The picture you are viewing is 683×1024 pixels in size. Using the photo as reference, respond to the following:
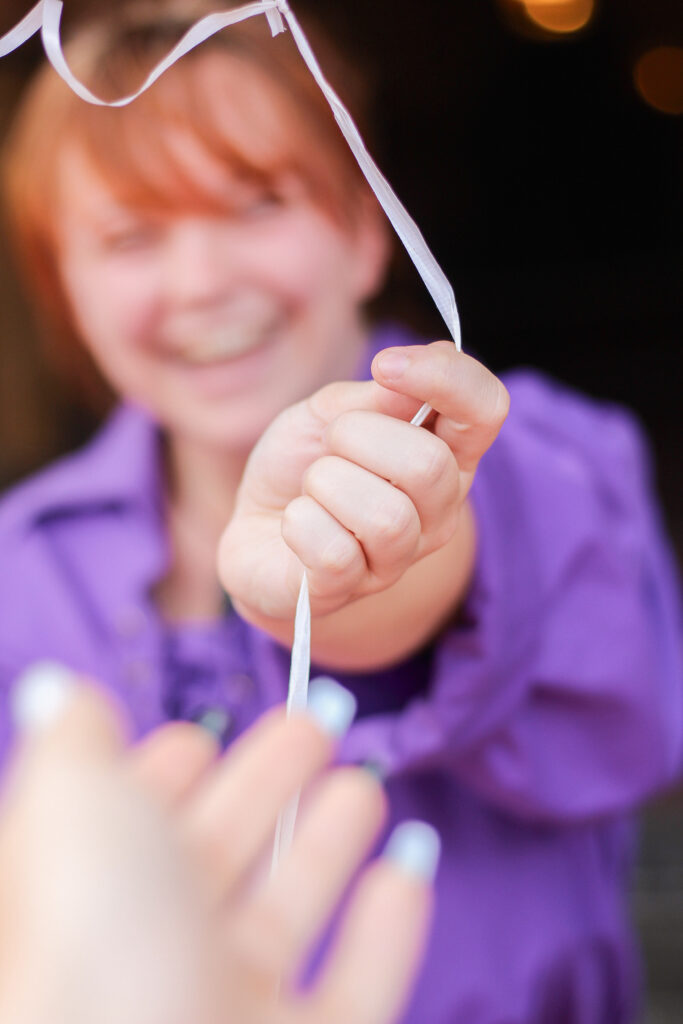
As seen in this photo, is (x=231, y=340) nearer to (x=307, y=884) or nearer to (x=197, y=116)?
(x=197, y=116)

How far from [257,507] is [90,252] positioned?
266 mm

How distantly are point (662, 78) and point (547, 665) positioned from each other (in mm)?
1643

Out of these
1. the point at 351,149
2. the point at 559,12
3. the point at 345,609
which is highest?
the point at 351,149

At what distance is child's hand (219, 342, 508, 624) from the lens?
0.45ft

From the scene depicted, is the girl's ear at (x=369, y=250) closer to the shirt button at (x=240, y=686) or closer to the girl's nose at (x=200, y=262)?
the girl's nose at (x=200, y=262)

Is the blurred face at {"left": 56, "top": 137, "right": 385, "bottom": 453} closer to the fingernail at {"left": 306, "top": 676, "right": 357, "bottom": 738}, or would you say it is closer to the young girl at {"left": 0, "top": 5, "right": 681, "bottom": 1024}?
the young girl at {"left": 0, "top": 5, "right": 681, "bottom": 1024}

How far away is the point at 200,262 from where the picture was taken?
354mm

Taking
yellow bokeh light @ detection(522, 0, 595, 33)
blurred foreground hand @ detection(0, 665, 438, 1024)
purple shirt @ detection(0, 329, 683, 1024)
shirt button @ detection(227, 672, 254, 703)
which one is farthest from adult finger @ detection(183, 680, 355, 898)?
yellow bokeh light @ detection(522, 0, 595, 33)

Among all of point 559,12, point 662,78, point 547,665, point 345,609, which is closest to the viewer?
point 345,609

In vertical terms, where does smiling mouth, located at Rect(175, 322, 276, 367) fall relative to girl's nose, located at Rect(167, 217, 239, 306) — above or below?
below

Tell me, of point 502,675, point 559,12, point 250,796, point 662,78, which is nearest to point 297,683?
point 250,796

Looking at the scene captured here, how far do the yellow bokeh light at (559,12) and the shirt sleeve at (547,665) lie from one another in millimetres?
678

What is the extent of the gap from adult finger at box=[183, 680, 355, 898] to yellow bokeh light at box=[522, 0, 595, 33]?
87cm

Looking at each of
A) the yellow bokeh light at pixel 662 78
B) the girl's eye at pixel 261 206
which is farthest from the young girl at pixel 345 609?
the yellow bokeh light at pixel 662 78
